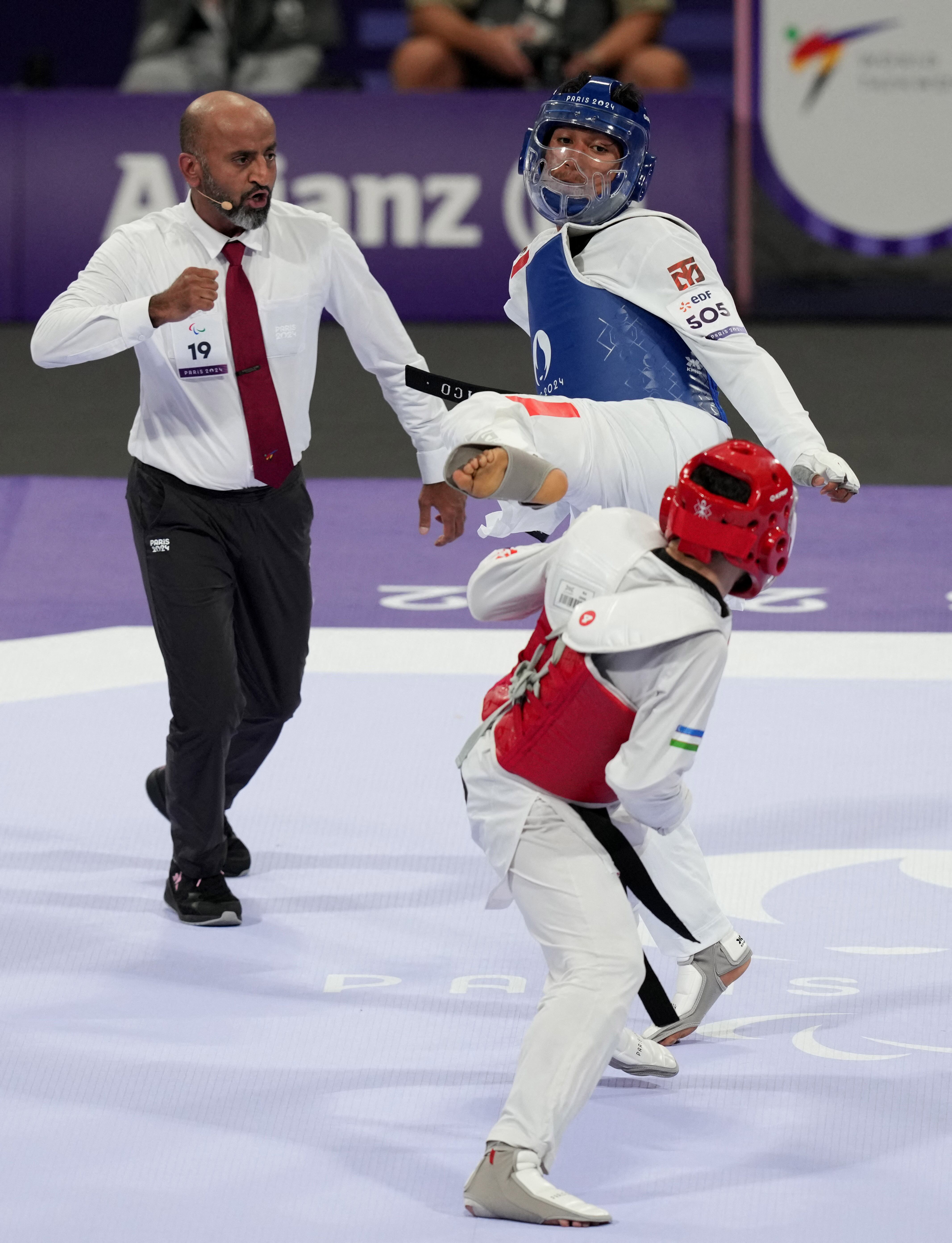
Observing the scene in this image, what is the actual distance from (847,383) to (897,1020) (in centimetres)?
742

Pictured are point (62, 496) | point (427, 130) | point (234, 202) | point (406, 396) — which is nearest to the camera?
point (234, 202)

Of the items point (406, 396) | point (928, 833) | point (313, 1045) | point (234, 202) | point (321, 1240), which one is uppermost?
point (234, 202)

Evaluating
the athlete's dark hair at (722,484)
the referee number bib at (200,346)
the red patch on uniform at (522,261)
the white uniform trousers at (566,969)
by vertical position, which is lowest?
the white uniform trousers at (566,969)

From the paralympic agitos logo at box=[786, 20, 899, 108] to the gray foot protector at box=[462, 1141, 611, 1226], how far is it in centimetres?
1000

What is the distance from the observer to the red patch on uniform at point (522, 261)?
14.5ft

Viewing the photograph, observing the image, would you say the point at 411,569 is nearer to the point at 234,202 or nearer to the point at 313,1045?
the point at 234,202

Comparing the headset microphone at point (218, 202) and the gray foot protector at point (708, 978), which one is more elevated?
the headset microphone at point (218, 202)

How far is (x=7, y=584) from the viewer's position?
770 centimetres

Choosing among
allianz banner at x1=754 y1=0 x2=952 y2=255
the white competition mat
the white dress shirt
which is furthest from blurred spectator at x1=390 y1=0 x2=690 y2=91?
the white dress shirt

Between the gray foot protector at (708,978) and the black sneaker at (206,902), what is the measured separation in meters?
1.16

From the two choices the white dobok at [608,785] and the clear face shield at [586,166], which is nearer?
the white dobok at [608,785]

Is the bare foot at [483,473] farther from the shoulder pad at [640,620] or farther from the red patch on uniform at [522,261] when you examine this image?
the red patch on uniform at [522,261]

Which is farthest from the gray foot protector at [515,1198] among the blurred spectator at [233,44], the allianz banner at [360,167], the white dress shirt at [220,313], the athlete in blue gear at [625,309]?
the blurred spectator at [233,44]

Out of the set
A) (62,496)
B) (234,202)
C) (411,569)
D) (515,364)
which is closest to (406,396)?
(234,202)
